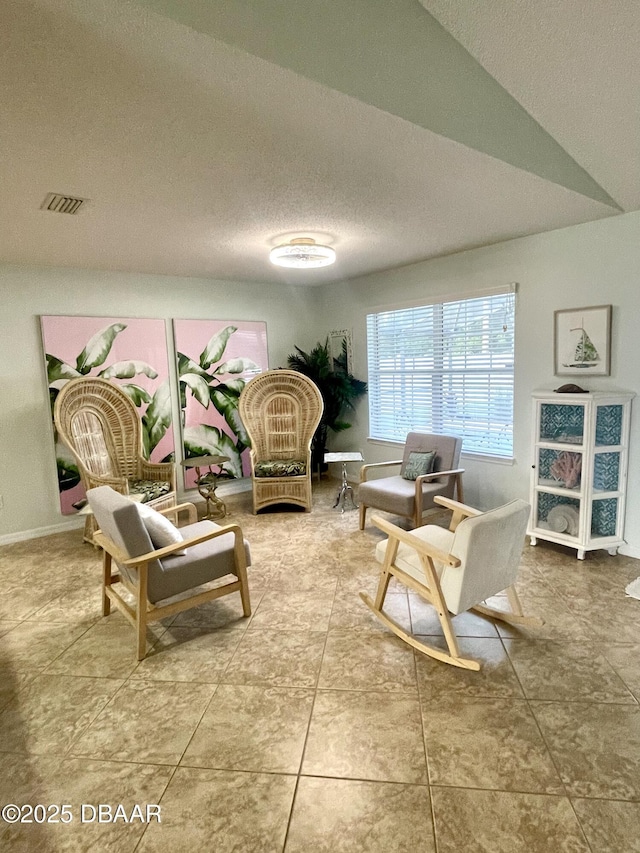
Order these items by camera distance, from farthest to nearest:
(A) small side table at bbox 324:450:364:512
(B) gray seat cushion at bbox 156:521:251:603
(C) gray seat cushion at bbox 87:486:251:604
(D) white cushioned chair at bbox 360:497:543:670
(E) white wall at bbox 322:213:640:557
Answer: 1. (A) small side table at bbox 324:450:364:512
2. (E) white wall at bbox 322:213:640:557
3. (B) gray seat cushion at bbox 156:521:251:603
4. (C) gray seat cushion at bbox 87:486:251:604
5. (D) white cushioned chair at bbox 360:497:543:670

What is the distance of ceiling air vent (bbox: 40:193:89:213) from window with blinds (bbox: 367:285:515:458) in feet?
10.6

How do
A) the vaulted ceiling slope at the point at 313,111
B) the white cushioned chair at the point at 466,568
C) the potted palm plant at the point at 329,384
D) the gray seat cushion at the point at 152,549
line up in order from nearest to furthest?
1. the vaulted ceiling slope at the point at 313,111
2. the white cushioned chair at the point at 466,568
3. the gray seat cushion at the point at 152,549
4. the potted palm plant at the point at 329,384

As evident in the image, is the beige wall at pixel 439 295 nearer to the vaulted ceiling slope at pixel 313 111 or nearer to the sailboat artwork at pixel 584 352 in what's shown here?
the sailboat artwork at pixel 584 352

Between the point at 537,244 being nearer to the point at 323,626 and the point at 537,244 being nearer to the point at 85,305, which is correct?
the point at 323,626

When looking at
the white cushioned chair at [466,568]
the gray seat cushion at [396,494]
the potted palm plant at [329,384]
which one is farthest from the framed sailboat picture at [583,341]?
the potted palm plant at [329,384]

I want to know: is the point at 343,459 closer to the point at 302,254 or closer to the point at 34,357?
the point at 302,254

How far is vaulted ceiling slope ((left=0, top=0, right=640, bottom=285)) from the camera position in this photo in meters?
1.42

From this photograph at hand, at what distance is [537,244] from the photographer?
3680 mm

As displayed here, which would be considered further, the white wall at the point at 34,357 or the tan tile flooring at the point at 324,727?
the white wall at the point at 34,357

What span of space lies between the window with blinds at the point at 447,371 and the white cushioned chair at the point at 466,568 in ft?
6.38

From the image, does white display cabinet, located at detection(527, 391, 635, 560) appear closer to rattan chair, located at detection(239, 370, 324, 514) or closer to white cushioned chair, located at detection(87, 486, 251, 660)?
rattan chair, located at detection(239, 370, 324, 514)

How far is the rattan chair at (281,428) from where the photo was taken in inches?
183

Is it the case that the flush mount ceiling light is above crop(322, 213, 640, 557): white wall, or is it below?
above

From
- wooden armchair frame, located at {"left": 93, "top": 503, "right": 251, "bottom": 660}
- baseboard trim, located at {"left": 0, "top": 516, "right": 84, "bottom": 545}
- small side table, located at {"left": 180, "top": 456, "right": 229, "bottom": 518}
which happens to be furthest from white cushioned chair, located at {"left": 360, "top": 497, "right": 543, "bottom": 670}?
baseboard trim, located at {"left": 0, "top": 516, "right": 84, "bottom": 545}
